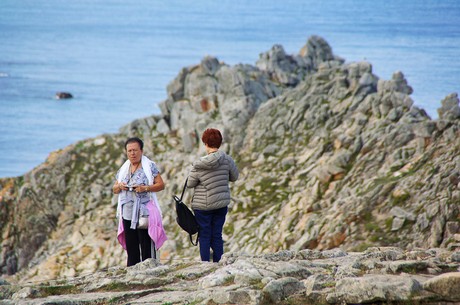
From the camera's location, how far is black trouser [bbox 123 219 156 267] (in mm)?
16453

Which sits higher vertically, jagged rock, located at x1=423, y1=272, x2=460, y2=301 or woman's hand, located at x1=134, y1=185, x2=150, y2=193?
woman's hand, located at x1=134, y1=185, x2=150, y2=193

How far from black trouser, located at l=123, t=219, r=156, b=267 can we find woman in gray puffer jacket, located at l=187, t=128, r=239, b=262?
3.46 feet

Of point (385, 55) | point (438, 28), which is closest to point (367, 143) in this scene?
point (438, 28)

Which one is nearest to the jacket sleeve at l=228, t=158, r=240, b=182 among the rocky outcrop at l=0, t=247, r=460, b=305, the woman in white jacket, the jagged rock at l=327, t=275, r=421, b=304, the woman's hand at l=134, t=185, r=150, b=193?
the woman in white jacket

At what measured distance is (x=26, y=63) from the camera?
10656 centimetres

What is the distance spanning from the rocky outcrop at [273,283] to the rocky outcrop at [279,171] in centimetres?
437

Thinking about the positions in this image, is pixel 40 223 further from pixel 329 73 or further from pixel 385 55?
pixel 385 55

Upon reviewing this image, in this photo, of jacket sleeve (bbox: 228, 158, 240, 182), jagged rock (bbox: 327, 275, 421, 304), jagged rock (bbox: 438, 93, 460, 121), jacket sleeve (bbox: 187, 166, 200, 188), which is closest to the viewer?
jagged rock (bbox: 327, 275, 421, 304)

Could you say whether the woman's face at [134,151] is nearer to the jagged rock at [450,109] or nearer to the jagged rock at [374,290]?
the jagged rock at [374,290]

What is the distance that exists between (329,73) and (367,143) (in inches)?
303

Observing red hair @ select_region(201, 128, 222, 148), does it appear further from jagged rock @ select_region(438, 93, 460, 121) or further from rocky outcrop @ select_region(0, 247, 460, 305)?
jagged rock @ select_region(438, 93, 460, 121)

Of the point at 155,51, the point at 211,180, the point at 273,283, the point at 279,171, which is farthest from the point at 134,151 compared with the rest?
the point at 155,51

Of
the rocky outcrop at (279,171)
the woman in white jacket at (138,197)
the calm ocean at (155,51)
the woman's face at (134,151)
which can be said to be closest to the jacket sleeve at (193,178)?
the woman in white jacket at (138,197)

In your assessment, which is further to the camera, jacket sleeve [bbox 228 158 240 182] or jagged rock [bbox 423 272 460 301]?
jacket sleeve [bbox 228 158 240 182]
